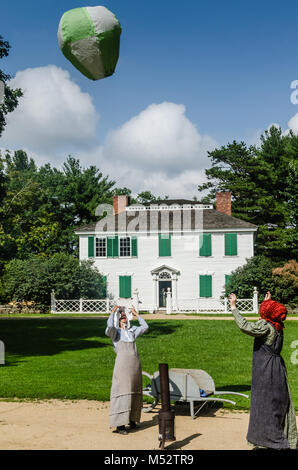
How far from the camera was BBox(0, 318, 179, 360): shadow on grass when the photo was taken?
58.2 ft

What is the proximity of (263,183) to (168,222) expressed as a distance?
47.7 ft

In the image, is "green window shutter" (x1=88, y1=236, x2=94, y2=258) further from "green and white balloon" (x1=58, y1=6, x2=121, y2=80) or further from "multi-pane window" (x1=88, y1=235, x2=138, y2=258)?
"green and white balloon" (x1=58, y1=6, x2=121, y2=80)

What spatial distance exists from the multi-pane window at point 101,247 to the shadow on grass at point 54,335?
952 cm

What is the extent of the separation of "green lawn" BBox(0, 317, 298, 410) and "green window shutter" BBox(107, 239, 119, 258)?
34.1 ft

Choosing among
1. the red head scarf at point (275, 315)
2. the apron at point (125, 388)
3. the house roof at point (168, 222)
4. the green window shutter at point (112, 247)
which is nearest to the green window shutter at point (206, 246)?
the house roof at point (168, 222)

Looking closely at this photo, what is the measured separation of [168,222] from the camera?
36188 mm

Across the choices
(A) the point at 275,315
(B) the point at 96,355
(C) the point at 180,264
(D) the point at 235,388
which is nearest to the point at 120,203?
(C) the point at 180,264

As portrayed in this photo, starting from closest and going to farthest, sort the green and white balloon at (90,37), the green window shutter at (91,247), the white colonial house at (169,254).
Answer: the green and white balloon at (90,37)
the white colonial house at (169,254)
the green window shutter at (91,247)

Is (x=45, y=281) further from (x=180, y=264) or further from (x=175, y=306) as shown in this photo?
(x=180, y=264)

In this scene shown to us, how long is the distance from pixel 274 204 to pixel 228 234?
37.3 ft

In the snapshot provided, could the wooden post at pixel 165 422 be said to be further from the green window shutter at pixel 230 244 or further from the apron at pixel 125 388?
the green window shutter at pixel 230 244

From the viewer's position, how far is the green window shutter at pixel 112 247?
118 feet
